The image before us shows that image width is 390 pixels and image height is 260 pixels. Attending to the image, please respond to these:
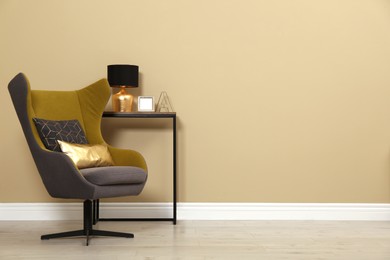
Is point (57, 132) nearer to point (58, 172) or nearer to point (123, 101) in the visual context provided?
point (58, 172)

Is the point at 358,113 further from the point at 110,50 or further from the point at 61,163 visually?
the point at 61,163

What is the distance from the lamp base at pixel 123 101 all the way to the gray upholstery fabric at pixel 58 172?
814 millimetres

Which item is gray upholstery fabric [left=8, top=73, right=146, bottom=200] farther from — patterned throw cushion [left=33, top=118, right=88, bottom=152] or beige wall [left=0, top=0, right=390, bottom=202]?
beige wall [left=0, top=0, right=390, bottom=202]

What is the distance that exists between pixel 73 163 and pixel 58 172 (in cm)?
14

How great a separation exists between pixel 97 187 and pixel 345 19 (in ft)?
8.72

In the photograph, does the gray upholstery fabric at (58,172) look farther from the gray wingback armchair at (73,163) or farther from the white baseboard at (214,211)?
the white baseboard at (214,211)

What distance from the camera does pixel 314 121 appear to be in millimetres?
5047

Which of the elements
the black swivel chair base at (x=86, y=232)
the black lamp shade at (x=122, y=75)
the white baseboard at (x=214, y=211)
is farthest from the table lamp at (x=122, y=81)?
the black swivel chair base at (x=86, y=232)

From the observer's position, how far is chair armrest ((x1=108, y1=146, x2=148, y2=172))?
170 inches

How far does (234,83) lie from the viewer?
5.02 meters

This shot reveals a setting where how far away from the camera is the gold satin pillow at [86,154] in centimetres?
409

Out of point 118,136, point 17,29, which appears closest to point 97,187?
point 118,136

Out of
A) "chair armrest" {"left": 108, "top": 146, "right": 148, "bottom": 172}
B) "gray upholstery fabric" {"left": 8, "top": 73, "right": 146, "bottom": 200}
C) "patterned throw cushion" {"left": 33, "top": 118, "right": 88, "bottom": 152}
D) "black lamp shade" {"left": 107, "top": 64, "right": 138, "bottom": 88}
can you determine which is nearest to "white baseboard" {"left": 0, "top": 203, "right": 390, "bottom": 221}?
"chair armrest" {"left": 108, "top": 146, "right": 148, "bottom": 172}

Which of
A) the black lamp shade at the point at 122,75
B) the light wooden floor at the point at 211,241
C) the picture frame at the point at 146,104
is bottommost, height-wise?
the light wooden floor at the point at 211,241
